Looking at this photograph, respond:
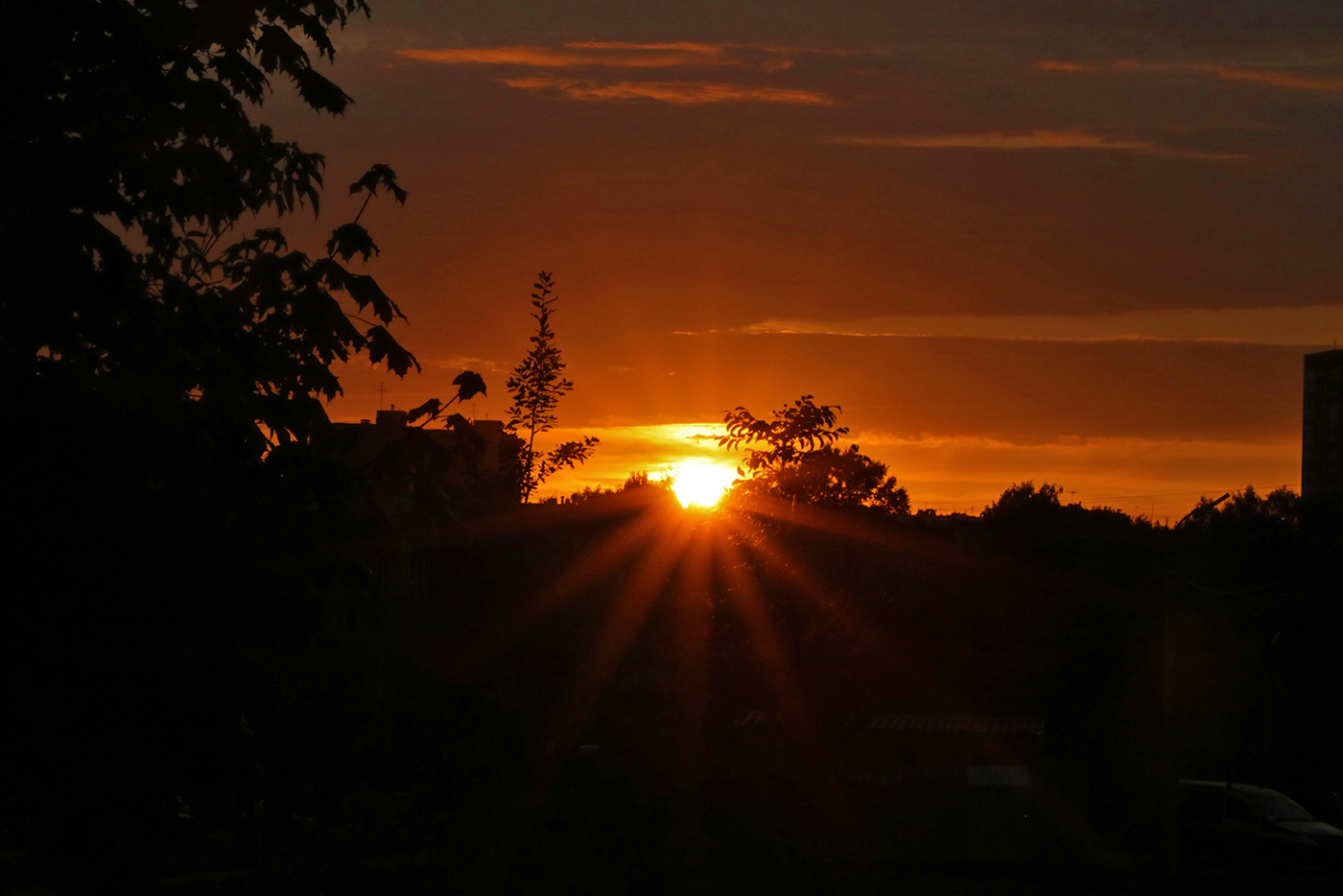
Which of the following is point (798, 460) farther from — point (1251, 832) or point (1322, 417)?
point (1322, 417)

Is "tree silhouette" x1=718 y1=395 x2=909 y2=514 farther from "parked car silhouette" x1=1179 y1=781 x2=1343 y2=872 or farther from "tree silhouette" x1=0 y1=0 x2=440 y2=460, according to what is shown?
"parked car silhouette" x1=1179 y1=781 x2=1343 y2=872

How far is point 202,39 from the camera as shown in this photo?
20.5 feet

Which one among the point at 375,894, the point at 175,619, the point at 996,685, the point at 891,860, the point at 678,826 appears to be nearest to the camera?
the point at 175,619

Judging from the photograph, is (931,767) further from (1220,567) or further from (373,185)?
(1220,567)

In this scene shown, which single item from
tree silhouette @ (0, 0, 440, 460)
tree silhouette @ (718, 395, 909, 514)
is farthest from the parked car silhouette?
tree silhouette @ (0, 0, 440, 460)

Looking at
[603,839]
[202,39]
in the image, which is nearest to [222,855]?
[603,839]

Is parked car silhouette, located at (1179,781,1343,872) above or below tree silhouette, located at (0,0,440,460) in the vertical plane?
below

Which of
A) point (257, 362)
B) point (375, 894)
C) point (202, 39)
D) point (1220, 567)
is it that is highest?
point (1220, 567)

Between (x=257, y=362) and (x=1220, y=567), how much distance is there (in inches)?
2253

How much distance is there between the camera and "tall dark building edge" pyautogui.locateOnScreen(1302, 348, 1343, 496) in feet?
485

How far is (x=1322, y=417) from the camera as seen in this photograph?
151 metres

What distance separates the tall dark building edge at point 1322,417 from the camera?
148 m

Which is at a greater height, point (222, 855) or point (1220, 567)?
point (1220, 567)

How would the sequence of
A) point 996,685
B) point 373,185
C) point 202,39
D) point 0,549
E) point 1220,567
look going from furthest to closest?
1. point 1220,567
2. point 996,685
3. point 373,185
4. point 202,39
5. point 0,549
